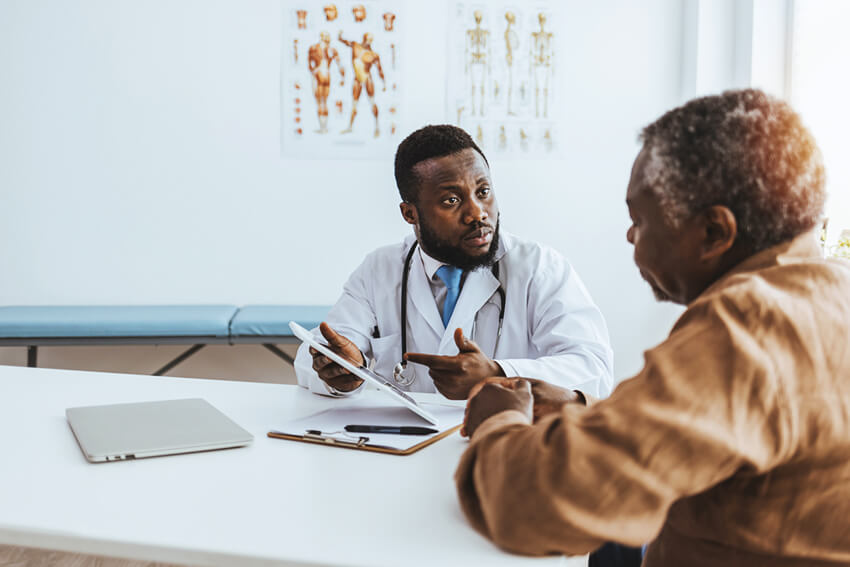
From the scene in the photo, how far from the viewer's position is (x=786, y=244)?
27.3 inches

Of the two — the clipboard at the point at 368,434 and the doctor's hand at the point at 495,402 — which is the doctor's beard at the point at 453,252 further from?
the doctor's hand at the point at 495,402

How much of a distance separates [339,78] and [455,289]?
7.16 feet

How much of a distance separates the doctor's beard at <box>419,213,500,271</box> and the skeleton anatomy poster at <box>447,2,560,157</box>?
1961 mm

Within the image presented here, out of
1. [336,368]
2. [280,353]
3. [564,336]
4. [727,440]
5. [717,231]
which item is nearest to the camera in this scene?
[727,440]

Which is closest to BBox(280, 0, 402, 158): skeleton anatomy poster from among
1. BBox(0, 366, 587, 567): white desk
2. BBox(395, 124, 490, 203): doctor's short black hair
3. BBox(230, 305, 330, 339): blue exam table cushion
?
BBox(230, 305, 330, 339): blue exam table cushion

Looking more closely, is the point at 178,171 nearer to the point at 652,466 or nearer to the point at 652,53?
the point at 652,53

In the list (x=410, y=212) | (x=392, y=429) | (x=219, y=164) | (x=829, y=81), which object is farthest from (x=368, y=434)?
(x=829, y=81)

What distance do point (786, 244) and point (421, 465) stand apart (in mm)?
557

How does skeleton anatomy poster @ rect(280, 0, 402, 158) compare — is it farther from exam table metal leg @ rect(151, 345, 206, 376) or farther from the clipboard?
the clipboard

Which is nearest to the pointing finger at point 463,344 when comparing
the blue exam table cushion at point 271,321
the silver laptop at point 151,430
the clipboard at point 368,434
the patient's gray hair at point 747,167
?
the clipboard at point 368,434

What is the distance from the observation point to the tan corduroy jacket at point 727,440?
23.1 inches

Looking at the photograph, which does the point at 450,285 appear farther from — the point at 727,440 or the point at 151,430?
the point at 727,440

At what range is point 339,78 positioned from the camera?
364cm

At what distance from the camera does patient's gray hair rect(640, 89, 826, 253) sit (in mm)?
663
